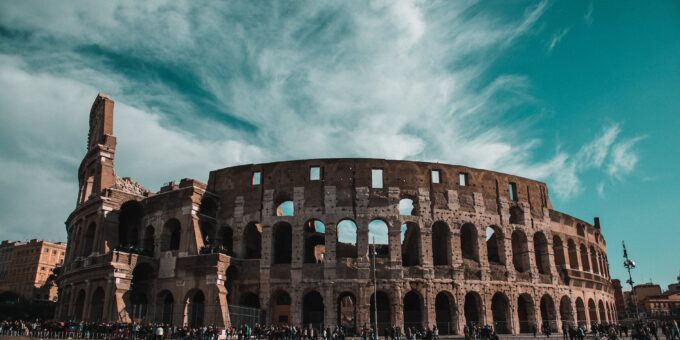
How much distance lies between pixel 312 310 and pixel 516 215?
1572 cm

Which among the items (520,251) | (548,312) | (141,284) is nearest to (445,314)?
(520,251)

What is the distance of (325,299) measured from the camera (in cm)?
3012

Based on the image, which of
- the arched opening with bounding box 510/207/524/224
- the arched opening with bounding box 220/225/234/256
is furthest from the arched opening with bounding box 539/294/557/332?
the arched opening with bounding box 220/225/234/256

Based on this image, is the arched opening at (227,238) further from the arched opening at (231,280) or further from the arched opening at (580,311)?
the arched opening at (580,311)

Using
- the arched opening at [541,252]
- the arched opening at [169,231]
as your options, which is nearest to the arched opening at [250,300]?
the arched opening at [169,231]

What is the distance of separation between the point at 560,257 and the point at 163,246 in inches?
1104

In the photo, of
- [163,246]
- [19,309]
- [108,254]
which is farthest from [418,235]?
[19,309]

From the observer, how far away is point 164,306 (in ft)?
102

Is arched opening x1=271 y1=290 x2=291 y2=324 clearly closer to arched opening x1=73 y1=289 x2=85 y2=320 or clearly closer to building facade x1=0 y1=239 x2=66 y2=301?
arched opening x1=73 y1=289 x2=85 y2=320

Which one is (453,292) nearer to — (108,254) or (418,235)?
(418,235)

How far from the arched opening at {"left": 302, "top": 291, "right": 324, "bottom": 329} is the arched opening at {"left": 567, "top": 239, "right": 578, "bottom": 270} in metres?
19.6

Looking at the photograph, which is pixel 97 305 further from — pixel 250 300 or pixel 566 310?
pixel 566 310

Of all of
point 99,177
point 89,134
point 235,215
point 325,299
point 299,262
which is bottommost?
point 325,299

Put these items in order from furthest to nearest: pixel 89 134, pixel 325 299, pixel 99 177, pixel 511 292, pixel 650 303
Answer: pixel 650 303, pixel 89 134, pixel 99 177, pixel 511 292, pixel 325 299
